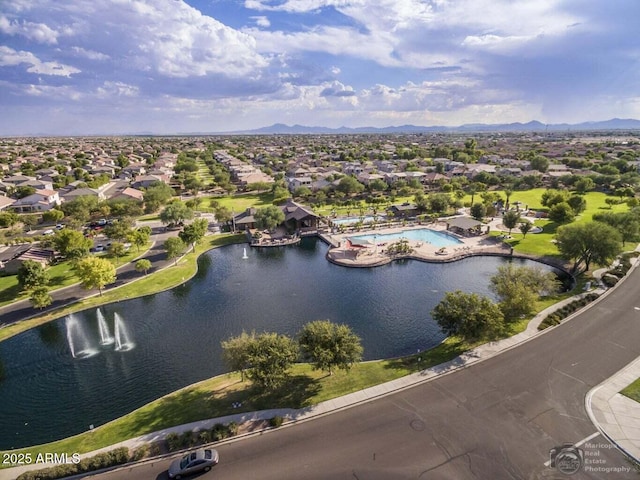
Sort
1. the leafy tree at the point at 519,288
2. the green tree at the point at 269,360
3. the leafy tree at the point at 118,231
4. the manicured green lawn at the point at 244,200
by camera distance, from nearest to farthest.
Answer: the green tree at the point at 269,360
the leafy tree at the point at 519,288
the leafy tree at the point at 118,231
the manicured green lawn at the point at 244,200

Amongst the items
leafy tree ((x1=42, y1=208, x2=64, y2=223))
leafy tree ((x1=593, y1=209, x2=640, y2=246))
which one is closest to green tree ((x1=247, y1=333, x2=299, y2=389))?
leafy tree ((x1=593, y1=209, x2=640, y2=246))

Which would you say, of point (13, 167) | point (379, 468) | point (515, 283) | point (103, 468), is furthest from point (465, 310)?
point (13, 167)

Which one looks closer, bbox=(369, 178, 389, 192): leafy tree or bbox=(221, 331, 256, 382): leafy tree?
bbox=(221, 331, 256, 382): leafy tree

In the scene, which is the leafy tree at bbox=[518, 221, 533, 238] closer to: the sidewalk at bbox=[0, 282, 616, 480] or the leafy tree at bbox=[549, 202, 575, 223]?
the leafy tree at bbox=[549, 202, 575, 223]

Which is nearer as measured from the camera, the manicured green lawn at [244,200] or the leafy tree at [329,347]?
the leafy tree at [329,347]

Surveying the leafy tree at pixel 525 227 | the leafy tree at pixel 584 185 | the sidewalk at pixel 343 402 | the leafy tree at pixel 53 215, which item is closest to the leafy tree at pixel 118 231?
the leafy tree at pixel 53 215

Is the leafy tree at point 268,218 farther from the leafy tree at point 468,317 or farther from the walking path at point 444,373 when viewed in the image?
the walking path at point 444,373

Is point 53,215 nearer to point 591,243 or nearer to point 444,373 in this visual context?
point 444,373
